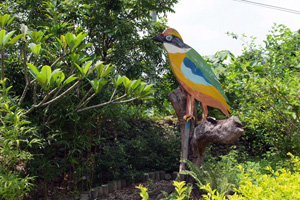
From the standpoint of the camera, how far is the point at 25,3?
4574mm

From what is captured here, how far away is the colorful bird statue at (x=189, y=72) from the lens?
3.94 metres

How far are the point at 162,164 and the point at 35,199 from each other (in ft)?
7.55

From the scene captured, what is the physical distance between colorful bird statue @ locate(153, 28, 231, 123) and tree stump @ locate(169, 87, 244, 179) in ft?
0.50

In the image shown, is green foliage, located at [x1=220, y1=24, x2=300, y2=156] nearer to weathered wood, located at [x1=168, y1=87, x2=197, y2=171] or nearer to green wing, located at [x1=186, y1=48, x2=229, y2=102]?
green wing, located at [x1=186, y1=48, x2=229, y2=102]

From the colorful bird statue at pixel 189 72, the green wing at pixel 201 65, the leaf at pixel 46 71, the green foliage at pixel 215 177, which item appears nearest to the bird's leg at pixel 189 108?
the colorful bird statue at pixel 189 72

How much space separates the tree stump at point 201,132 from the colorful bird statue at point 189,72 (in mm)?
153

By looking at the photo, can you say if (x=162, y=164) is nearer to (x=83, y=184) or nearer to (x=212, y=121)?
(x=83, y=184)

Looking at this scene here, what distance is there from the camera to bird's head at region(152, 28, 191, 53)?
3.98 m

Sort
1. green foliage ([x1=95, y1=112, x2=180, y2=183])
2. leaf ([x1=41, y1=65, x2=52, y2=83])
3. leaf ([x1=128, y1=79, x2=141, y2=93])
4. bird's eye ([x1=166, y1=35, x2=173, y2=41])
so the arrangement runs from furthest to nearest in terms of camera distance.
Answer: green foliage ([x1=95, y1=112, x2=180, y2=183]), bird's eye ([x1=166, y1=35, x2=173, y2=41]), leaf ([x1=128, y1=79, x2=141, y2=93]), leaf ([x1=41, y1=65, x2=52, y2=83])

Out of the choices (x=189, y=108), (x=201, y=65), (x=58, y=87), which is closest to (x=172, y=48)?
(x=201, y=65)

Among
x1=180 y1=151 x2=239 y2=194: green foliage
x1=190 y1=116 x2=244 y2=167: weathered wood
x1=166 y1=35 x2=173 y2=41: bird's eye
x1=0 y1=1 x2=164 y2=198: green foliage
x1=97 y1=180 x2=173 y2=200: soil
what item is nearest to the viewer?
x1=0 y1=1 x2=164 y2=198: green foliage

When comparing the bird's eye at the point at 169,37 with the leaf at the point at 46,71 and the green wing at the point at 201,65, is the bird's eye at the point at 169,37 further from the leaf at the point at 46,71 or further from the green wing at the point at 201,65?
the leaf at the point at 46,71

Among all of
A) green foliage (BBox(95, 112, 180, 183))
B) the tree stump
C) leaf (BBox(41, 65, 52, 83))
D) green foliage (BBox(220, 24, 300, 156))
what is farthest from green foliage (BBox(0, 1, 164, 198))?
green foliage (BBox(220, 24, 300, 156))

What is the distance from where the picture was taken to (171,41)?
4004 millimetres
